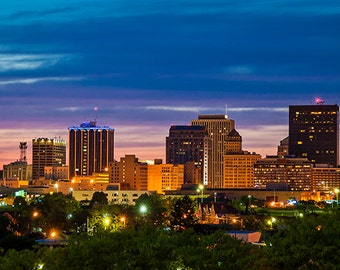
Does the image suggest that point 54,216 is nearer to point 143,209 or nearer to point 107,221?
point 107,221

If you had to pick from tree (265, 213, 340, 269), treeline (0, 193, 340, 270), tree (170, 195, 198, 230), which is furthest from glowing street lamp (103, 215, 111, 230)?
tree (265, 213, 340, 269)

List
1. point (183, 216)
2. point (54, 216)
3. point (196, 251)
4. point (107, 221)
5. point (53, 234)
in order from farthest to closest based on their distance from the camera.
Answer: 1. point (183, 216)
2. point (54, 216)
3. point (53, 234)
4. point (107, 221)
5. point (196, 251)

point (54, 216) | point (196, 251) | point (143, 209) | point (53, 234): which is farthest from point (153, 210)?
point (196, 251)

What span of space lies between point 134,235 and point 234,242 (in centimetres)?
960

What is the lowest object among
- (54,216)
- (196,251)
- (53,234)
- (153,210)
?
(53,234)

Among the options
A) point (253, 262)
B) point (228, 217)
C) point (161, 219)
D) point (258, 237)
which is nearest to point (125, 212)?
point (161, 219)

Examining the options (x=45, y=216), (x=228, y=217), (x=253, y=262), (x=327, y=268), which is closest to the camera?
(x=327, y=268)

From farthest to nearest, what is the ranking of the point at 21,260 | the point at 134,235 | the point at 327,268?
1. the point at 134,235
2. the point at 21,260
3. the point at 327,268

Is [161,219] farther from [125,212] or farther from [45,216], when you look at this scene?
[45,216]

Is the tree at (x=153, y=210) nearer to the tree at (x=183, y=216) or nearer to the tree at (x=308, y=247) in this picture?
the tree at (x=183, y=216)

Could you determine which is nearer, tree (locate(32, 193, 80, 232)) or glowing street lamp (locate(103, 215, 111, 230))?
glowing street lamp (locate(103, 215, 111, 230))

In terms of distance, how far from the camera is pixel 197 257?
67.9 meters

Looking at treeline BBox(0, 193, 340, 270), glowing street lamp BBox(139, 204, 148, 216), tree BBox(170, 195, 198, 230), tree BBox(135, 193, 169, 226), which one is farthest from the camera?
glowing street lamp BBox(139, 204, 148, 216)

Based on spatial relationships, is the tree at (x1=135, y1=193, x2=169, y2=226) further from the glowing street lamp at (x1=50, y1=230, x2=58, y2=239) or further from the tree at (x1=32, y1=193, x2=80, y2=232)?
the glowing street lamp at (x1=50, y1=230, x2=58, y2=239)
